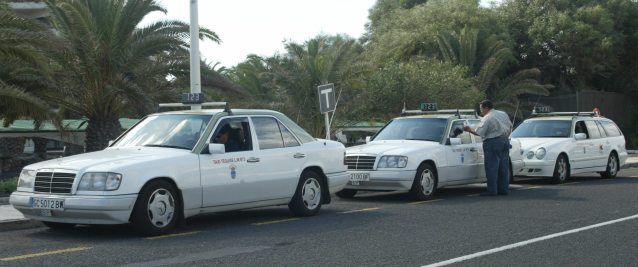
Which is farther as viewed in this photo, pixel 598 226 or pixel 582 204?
pixel 582 204

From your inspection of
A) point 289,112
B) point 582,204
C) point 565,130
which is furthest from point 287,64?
point 582,204

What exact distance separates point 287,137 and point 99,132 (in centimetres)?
895

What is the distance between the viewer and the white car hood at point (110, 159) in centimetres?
889

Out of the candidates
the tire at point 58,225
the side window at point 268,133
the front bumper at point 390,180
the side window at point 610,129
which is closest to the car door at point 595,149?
the side window at point 610,129

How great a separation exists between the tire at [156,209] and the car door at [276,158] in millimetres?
1420

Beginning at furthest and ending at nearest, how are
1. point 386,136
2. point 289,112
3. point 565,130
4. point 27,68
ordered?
point 289,112 → point 565,130 → point 27,68 → point 386,136

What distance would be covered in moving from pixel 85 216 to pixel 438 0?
41.9 meters

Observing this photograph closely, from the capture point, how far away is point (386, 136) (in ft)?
49.2

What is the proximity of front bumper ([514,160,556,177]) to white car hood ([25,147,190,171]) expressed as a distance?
9.93 metres

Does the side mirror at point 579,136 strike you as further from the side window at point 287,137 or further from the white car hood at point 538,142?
the side window at point 287,137

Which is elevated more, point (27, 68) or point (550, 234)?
point (27, 68)

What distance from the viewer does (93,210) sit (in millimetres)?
8633

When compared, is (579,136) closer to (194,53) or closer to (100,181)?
(194,53)

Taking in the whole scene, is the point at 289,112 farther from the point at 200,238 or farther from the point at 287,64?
the point at 200,238
